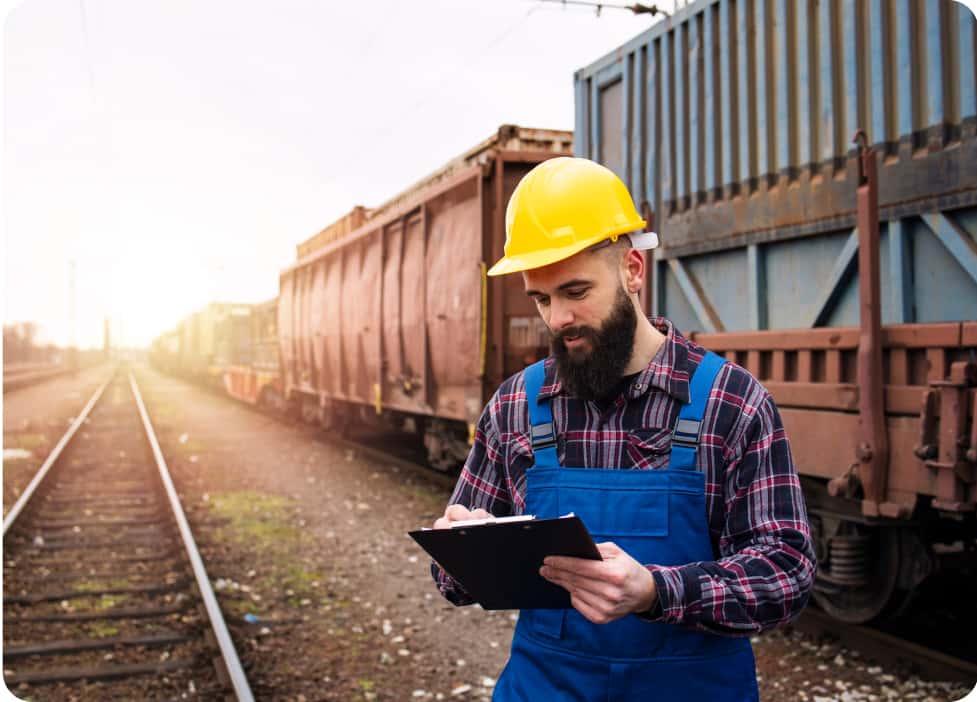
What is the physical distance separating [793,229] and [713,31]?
157 centimetres

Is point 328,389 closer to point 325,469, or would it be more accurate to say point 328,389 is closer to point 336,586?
point 325,469

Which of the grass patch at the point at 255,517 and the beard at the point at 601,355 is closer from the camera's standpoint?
the beard at the point at 601,355

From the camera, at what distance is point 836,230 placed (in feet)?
15.5

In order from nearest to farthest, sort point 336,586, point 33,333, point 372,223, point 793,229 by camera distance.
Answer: point 793,229, point 336,586, point 372,223, point 33,333

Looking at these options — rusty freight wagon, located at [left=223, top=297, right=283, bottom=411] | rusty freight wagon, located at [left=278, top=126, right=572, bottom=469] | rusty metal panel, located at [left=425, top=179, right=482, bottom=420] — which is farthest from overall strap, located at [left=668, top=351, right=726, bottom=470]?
rusty freight wagon, located at [left=223, top=297, right=283, bottom=411]

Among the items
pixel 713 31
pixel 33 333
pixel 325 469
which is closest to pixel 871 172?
pixel 713 31

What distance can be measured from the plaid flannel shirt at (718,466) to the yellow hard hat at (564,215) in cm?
27

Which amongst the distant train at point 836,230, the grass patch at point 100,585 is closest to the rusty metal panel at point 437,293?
the distant train at point 836,230

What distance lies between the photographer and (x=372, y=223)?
1237cm

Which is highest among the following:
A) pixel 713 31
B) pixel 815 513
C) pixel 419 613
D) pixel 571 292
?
pixel 713 31

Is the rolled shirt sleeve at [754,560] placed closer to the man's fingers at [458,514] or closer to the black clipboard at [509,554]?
the black clipboard at [509,554]

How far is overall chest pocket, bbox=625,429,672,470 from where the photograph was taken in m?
1.78

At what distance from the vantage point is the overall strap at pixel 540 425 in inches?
73.3

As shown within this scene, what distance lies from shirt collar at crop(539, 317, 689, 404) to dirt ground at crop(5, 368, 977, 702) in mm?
3360
